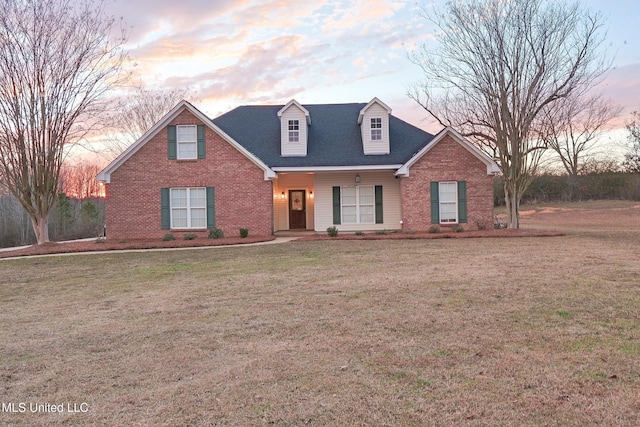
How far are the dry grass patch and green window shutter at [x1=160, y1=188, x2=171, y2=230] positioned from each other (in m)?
9.18

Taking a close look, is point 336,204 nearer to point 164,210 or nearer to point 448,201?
point 448,201

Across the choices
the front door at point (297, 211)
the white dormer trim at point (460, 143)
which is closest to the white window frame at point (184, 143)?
the front door at point (297, 211)

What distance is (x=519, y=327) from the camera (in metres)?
5.27

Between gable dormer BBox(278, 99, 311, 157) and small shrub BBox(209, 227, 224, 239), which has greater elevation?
gable dormer BBox(278, 99, 311, 157)

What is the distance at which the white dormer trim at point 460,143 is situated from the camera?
18.7 metres

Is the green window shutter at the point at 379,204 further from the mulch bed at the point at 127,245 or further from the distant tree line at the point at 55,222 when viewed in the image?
the distant tree line at the point at 55,222

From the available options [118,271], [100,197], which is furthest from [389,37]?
[100,197]

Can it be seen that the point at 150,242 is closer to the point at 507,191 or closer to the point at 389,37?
the point at 389,37

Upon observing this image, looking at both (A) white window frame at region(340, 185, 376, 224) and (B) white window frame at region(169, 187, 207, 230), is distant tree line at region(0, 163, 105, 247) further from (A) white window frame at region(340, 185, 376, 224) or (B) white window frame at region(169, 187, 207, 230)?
(A) white window frame at region(340, 185, 376, 224)

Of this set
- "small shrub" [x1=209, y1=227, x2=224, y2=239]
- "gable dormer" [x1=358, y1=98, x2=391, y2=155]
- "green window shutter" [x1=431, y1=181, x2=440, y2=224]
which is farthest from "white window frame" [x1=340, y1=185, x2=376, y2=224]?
"small shrub" [x1=209, y1=227, x2=224, y2=239]

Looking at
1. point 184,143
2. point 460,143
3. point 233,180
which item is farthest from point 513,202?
point 184,143

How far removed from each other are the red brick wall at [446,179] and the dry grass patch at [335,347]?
9.43m

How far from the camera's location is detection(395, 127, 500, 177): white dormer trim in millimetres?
18719

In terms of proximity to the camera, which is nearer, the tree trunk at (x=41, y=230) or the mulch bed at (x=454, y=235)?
the mulch bed at (x=454, y=235)
